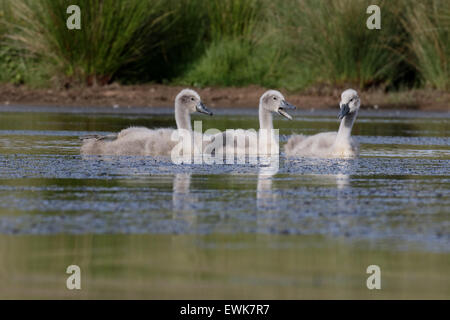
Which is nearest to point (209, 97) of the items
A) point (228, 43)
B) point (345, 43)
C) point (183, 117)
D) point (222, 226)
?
point (228, 43)

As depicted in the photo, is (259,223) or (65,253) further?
(259,223)

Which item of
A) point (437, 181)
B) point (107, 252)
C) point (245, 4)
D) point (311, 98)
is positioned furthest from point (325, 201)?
point (245, 4)

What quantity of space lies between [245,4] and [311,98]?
10.5ft

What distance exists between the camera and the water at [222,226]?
6684 mm

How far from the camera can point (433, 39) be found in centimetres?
2355

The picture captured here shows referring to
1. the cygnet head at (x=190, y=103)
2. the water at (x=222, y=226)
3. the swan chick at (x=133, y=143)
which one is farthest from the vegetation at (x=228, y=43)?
the swan chick at (x=133, y=143)

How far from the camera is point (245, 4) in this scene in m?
26.1

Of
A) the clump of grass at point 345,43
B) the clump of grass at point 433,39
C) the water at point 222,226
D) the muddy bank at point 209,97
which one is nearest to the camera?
the water at point 222,226

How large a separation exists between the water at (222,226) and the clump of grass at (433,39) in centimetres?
949

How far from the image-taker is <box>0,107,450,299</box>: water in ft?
21.9

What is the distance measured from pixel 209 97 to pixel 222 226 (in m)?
16.5

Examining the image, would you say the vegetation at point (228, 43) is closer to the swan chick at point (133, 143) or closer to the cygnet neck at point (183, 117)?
the cygnet neck at point (183, 117)

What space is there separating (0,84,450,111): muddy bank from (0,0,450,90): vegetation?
1.07ft

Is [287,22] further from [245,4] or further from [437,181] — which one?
[437,181]
